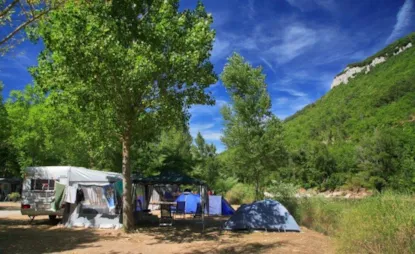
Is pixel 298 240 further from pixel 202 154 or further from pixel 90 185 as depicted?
pixel 202 154

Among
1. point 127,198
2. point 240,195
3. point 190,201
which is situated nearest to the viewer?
point 127,198

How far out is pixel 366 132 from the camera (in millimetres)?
65375

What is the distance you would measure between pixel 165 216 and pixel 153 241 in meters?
4.75

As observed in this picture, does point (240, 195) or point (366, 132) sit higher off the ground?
point (366, 132)

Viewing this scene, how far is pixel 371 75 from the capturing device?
81188mm

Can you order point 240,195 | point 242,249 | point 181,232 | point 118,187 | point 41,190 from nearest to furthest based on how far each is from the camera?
point 242,249 → point 181,232 → point 118,187 → point 41,190 → point 240,195

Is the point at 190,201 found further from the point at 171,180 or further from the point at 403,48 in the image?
the point at 403,48

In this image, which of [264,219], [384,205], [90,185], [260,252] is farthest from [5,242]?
[384,205]

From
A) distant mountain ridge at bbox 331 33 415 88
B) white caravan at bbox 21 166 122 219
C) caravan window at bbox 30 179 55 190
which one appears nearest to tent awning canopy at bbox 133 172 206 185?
white caravan at bbox 21 166 122 219

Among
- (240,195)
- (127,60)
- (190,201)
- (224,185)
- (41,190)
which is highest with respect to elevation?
(127,60)

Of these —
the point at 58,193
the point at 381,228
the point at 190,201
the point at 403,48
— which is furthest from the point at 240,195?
the point at 403,48

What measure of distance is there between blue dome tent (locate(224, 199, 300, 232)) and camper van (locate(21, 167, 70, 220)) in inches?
309

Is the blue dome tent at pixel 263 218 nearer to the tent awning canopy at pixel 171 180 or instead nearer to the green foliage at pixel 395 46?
the tent awning canopy at pixel 171 180

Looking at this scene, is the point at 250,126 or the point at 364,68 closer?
the point at 250,126
